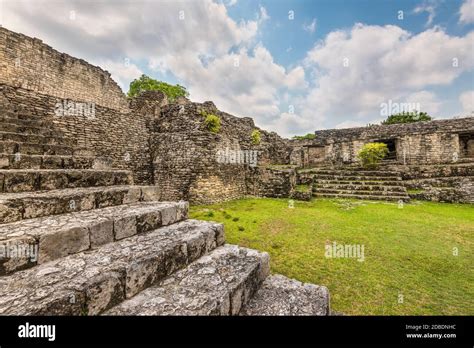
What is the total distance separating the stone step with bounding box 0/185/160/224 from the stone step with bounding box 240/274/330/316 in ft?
7.20

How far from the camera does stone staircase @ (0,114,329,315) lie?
150 centimetres

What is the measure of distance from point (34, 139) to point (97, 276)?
13.8ft

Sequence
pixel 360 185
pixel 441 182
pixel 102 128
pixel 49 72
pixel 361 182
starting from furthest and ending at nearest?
pixel 361 182 → pixel 360 185 → pixel 441 182 → pixel 49 72 → pixel 102 128

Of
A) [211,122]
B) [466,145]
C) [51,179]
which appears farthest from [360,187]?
[466,145]

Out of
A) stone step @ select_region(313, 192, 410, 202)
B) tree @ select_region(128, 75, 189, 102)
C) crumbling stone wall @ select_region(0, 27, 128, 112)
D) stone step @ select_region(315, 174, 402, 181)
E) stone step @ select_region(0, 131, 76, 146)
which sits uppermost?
tree @ select_region(128, 75, 189, 102)

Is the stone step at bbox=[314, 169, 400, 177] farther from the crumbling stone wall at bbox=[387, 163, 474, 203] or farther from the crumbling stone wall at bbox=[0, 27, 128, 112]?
the crumbling stone wall at bbox=[0, 27, 128, 112]

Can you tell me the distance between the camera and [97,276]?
5.14ft

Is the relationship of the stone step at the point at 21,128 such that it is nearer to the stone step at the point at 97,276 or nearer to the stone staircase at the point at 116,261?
the stone staircase at the point at 116,261

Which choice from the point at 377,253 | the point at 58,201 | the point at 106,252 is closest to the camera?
the point at 106,252

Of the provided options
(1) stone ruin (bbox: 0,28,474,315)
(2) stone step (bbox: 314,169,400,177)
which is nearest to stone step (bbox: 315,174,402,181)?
(2) stone step (bbox: 314,169,400,177)

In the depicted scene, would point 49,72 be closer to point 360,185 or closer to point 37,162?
point 37,162
